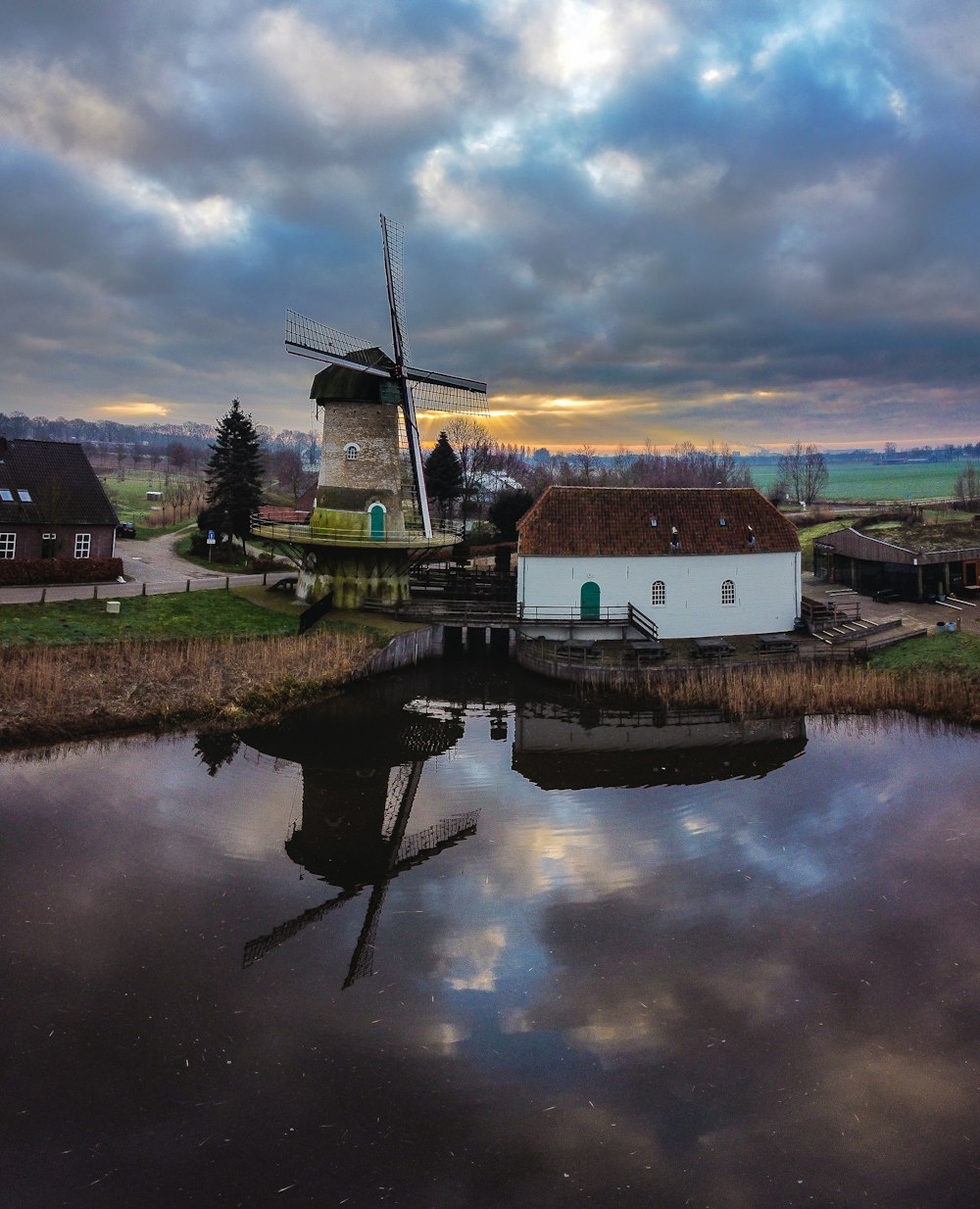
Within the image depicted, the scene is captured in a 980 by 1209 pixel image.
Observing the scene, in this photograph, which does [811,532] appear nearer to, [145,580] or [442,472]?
[442,472]

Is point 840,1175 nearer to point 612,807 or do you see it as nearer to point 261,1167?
point 261,1167

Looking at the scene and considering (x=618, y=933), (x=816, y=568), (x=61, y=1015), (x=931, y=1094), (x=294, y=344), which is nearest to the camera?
(x=931, y=1094)

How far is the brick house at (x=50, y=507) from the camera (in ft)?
105

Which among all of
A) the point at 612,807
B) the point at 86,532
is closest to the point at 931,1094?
the point at 612,807

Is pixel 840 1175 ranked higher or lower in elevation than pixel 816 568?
lower

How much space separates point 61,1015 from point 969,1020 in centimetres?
1127

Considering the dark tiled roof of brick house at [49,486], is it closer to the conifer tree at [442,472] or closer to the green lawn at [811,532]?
the conifer tree at [442,472]

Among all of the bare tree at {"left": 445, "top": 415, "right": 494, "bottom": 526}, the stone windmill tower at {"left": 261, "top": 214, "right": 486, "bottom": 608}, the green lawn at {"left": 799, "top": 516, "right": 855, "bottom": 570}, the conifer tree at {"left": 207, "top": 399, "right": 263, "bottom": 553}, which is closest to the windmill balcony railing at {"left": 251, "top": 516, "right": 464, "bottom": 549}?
the stone windmill tower at {"left": 261, "top": 214, "right": 486, "bottom": 608}

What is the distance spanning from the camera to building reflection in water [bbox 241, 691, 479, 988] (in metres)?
12.5

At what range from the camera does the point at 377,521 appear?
31.0 metres

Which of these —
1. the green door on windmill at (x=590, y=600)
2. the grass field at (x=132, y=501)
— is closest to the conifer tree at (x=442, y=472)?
the grass field at (x=132, y=501)

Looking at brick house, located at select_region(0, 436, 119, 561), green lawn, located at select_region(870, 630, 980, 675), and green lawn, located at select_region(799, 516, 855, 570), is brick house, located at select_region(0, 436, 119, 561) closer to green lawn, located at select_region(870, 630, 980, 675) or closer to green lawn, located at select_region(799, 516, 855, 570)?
green lawn, located at select_region(870, 630, 980, 675)

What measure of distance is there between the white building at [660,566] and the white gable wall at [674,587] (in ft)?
0.12

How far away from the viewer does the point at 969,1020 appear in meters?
9.58
